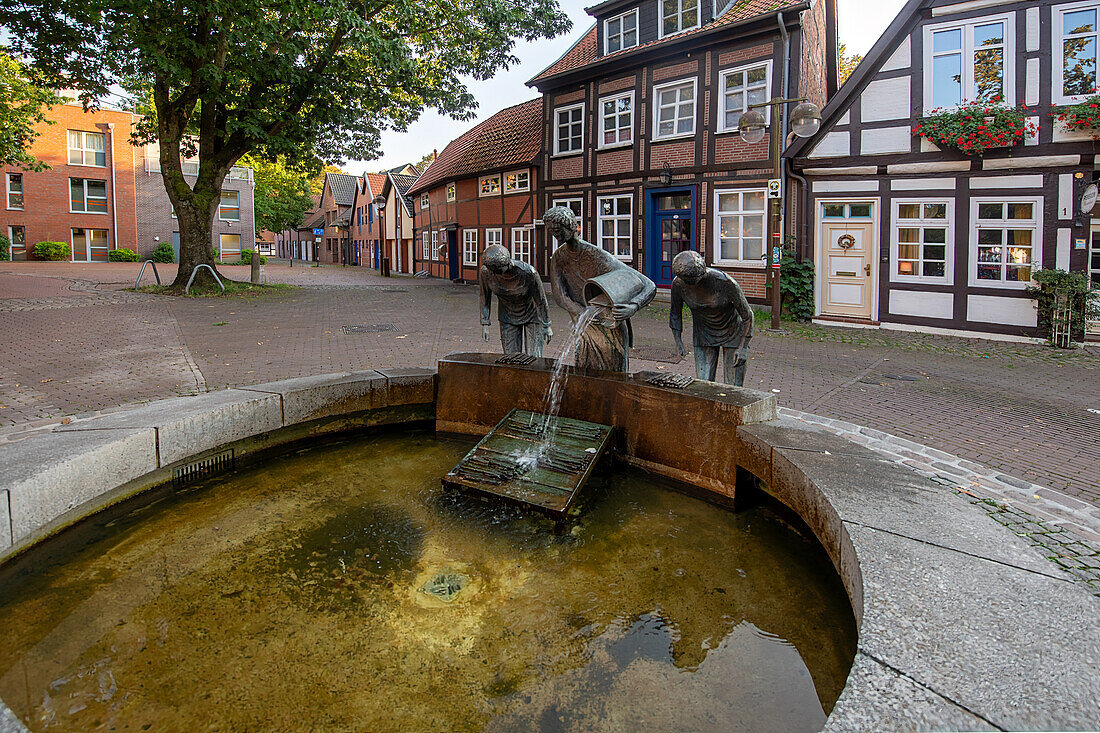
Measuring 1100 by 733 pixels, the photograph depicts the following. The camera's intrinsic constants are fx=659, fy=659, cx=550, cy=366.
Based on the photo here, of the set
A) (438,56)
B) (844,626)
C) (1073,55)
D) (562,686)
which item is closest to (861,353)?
(1073,55)

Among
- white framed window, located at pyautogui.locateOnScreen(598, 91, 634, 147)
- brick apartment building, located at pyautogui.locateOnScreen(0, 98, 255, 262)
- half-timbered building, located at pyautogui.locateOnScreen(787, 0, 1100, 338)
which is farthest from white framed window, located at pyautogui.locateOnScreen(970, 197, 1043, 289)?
brick apartment building, located at pyautogui.locateOnScreen(0, 98, 255, 262)

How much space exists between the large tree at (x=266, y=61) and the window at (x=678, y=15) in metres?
2.86

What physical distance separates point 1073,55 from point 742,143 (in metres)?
6.48

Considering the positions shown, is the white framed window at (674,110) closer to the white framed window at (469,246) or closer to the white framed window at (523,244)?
the white framed window at (523,244)

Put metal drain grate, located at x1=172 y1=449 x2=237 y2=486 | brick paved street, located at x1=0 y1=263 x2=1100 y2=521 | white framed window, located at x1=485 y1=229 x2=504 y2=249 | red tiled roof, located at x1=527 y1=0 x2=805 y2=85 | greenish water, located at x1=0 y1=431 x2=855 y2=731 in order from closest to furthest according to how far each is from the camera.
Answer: greenish water, located at x1=0 y1=431 x2=855 y2=731 < metal drain grate, located at x1=172 y1=449 x2=237 y2=486 < brick paved street, located at x1=0 y1=263 x2=1100 y2=521 < red tiled roof, located at x1=527 y1=0 x2=805 y2=85 < white framed window, located at x1=485 y1=229 x2=504 y2=249

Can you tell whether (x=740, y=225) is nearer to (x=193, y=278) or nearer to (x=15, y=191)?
(x=193, y=278)

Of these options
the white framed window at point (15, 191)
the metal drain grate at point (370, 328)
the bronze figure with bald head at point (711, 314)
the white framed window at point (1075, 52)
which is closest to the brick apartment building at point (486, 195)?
the metal drain grate at point (370, 328)

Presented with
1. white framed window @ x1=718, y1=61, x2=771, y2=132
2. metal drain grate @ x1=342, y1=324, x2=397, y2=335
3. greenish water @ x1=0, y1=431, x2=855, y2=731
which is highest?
white framed window @ x1=718, y1=61, x2=771, y2=132

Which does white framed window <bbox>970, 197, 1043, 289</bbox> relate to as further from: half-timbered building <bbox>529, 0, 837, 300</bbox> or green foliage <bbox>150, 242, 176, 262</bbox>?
green foliage <bbox>150, 242, 176, 262</bbox>

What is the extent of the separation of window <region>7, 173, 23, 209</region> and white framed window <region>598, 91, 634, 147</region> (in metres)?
36.7

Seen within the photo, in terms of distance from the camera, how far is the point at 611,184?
1967 cm

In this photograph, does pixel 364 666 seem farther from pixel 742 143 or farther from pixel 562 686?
pixel 742 143

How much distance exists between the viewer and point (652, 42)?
61.0 feet

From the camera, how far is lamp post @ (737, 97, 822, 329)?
442 inches
